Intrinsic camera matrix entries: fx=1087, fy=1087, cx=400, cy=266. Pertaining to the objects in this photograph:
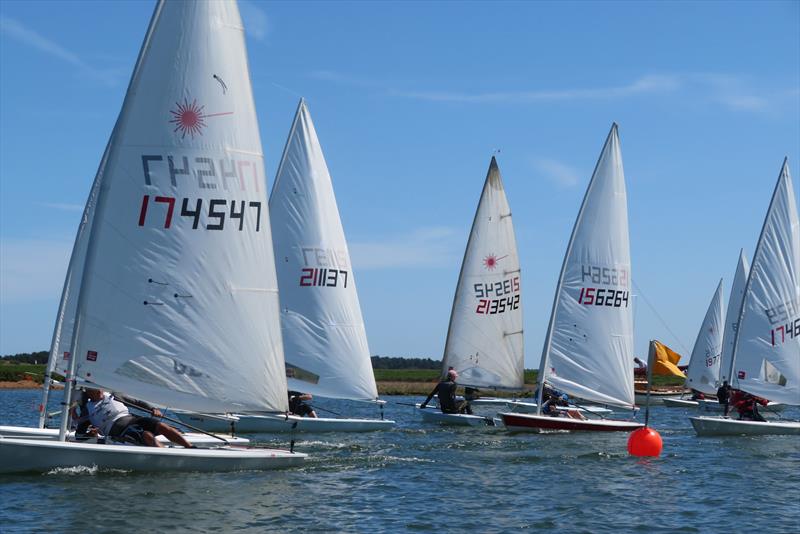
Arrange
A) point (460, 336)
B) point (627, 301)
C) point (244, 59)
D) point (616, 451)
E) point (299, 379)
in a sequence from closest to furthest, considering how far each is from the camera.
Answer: point (244, 59), point (616, 451), point (299, 379), point (627, 301), point (460, 336)

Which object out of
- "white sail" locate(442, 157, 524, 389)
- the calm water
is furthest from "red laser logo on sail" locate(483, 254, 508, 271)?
the calm water

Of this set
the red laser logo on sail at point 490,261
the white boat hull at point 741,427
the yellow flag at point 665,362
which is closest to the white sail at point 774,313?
the white boat hull at point 741,427

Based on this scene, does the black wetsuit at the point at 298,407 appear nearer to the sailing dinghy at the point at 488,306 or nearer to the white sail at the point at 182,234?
the sailing dinghy at the point at 488,306

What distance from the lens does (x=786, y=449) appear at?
25734 millimetres

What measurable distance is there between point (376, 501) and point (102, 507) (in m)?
4.15

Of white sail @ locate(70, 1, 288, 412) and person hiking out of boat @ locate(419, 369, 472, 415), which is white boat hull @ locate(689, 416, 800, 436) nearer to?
person hiking out of boat @ locate(419, 369, 472, 415)

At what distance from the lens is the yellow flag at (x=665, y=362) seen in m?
69.1

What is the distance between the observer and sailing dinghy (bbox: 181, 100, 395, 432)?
29281mm

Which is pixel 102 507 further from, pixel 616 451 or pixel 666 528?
pixel 616 451

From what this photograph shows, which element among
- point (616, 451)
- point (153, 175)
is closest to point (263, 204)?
point (153, 175)

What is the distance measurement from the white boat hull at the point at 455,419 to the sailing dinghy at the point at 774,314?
7237 millimetres

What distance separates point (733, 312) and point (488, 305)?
17904mm

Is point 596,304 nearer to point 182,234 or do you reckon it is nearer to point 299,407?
point 299,407

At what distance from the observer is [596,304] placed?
31000 millimetres
